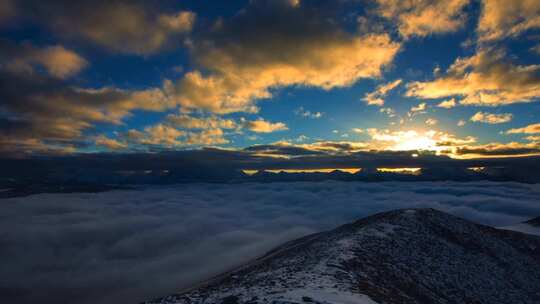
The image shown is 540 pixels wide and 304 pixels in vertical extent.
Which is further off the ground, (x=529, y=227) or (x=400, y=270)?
(x=400, y=270)

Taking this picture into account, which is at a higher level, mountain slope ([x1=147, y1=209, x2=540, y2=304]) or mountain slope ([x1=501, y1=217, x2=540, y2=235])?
mountain slope ([x1=147, y1=209, x2=540, y2=304])

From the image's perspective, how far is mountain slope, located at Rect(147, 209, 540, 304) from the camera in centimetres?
2019

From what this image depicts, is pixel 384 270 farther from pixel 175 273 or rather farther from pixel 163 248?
pixel 163 248

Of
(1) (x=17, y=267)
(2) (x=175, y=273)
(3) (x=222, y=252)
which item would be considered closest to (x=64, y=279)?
(1) (x=17, y=267)

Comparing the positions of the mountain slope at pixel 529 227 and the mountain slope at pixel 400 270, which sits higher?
the mountain slope at pixel 400 270

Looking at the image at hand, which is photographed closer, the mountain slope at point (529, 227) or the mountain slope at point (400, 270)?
the mountain slope at point (400, 270)

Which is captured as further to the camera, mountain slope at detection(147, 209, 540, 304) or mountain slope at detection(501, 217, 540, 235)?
mountain slope at detection(501, 217, 540, 235)

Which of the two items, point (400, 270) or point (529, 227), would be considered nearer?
point (400, 270)

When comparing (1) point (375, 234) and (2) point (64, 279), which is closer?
(1) point (375, 234)

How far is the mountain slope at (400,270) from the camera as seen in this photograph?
66.2ft

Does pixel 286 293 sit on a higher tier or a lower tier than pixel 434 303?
higher

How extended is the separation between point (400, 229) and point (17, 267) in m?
228

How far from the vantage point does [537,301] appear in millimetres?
38625

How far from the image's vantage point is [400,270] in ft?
110
